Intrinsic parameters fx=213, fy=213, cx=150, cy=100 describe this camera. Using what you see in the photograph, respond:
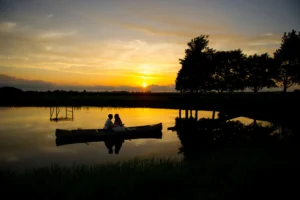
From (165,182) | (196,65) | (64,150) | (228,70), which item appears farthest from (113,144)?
(228,70)

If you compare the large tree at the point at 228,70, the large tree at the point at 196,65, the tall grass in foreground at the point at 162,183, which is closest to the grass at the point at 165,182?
the tall grass in foreground at the point at 162,183

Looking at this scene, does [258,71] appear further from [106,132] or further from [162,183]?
[162,183]

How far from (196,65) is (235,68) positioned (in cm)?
1705

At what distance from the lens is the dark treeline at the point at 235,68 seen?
138ft

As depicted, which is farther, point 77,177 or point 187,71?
point 187,71

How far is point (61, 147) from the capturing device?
18.0m

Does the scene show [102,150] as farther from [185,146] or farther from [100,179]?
[100,179]

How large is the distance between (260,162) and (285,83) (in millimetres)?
48837

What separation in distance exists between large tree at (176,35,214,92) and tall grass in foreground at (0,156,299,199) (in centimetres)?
3993

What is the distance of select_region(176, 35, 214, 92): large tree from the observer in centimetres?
4922

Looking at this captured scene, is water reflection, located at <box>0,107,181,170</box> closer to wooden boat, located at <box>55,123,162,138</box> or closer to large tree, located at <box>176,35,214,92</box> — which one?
wooden boat, located at <box>55,123,162,138</box>

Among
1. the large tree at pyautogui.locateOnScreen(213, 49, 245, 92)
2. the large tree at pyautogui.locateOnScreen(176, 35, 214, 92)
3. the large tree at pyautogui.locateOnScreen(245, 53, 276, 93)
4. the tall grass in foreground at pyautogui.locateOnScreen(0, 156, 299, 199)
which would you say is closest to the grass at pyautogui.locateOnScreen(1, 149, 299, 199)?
the tall grass in foreground at pyautogui.locateOnScreen(0, 156, 299, 199)

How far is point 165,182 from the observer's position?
26.2 feet

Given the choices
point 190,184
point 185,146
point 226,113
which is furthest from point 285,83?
point 190,184
